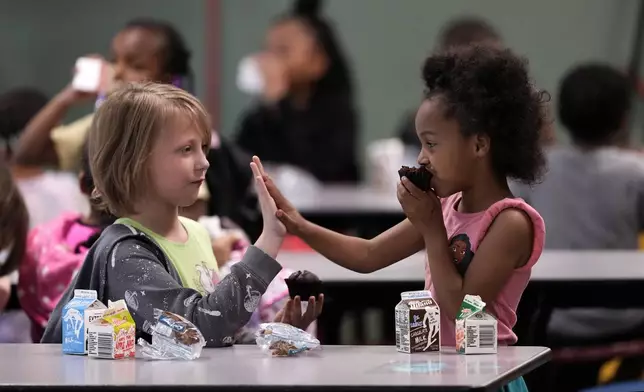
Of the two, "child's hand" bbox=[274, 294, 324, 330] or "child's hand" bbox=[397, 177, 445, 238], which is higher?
"child's hand" bbox=[397, 177, 445, 238]

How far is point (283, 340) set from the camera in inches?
96.3

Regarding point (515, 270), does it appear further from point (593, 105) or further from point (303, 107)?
point (303, 107)

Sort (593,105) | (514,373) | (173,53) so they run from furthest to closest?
(593,105) → (173,53) → (514,373)

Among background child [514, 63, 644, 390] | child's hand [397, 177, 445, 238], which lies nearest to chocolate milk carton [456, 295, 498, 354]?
child's hand [397, 177, 445, 238]

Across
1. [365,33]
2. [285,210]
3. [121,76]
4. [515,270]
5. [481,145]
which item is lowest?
[515,270]

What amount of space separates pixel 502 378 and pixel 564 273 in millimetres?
1631

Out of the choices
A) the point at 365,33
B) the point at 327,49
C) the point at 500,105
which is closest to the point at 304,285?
the point at 500,105

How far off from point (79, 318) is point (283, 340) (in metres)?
0.42

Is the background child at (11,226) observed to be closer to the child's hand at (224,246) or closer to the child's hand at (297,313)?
the child's hand at (224,246)

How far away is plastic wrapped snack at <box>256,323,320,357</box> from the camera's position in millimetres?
2443

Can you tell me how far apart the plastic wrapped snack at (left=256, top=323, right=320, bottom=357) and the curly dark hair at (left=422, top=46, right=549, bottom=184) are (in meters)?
0.60

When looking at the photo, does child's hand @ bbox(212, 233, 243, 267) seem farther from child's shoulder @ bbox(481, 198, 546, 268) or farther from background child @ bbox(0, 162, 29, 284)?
child's shoulder @ bbox(481, 198, 546, 268)

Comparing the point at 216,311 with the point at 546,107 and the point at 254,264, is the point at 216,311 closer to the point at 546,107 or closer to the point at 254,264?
the point at 254,264

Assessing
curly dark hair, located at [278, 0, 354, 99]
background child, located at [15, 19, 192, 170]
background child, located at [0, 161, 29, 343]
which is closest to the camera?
background child, located at [0, 161, 29, 343]
